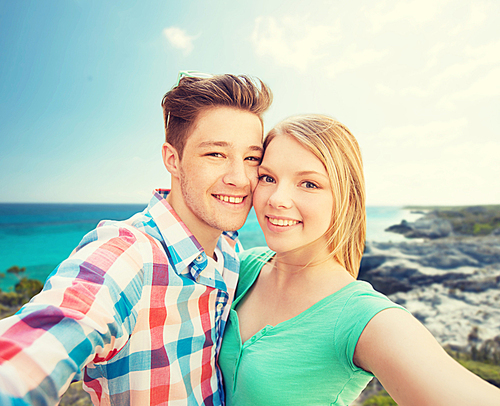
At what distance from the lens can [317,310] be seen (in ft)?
6.11

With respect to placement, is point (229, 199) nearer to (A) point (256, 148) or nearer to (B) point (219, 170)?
(B) point (219, 170)

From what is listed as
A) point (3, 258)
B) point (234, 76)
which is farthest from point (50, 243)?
point (234, 76)

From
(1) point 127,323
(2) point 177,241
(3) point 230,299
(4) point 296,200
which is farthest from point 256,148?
(1) point 127,323

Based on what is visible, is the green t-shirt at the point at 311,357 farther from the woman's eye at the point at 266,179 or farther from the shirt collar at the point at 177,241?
the woman's eye at the point at 266,179

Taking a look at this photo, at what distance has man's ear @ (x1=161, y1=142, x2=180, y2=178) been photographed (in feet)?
8.09

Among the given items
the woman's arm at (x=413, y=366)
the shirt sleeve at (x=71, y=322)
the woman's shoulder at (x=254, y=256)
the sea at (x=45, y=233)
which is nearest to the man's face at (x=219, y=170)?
the woman's shoulder at (x=254, y=256)

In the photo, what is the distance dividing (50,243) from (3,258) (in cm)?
348

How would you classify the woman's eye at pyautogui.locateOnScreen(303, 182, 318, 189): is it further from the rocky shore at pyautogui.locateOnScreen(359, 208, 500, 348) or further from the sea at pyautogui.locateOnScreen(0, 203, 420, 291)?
the sea at pyautogui.locateOnScreen(0, 203, 420, 291)

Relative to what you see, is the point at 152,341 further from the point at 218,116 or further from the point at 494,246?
the point at 494,246

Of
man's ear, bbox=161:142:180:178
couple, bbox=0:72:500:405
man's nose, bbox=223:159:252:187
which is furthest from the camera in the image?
man's ear, bbox=161:142:180:178

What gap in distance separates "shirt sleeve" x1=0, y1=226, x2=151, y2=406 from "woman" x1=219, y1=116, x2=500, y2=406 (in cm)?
90

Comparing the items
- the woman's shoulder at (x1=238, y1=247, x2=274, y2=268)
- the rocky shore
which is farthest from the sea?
the woman's shoulder at (x1=238, y1=247, x2=274, y2=268)

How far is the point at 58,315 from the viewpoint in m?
1.06

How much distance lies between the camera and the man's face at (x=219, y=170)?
7.37 feet
